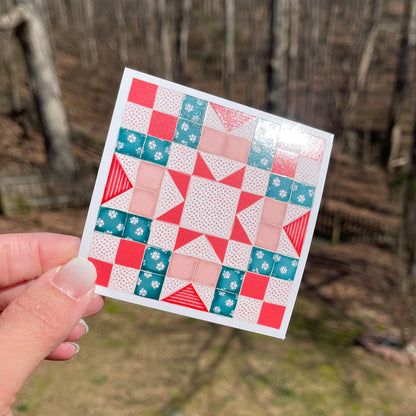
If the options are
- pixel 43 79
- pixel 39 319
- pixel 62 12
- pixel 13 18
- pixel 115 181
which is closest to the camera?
pixel 39 319

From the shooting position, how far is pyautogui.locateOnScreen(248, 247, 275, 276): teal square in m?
1.62

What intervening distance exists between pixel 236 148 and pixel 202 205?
12.2 inches

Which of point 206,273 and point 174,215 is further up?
point 174,215

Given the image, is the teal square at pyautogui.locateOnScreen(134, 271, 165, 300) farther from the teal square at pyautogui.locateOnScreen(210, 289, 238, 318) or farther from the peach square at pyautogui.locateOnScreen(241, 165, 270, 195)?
the peach square at pyautogui.locateOnScreen(241, 165, 270, 195)

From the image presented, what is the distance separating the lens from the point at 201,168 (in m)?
1.53

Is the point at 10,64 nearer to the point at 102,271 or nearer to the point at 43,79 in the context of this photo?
the point at 43,79

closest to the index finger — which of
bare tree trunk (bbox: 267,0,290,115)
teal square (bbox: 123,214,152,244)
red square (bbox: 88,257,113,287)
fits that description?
red square (bbox: 88,257,113,287)

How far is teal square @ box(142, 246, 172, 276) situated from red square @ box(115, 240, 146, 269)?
26 mm

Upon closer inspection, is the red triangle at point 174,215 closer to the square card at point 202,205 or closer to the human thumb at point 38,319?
the square card at point 202,205

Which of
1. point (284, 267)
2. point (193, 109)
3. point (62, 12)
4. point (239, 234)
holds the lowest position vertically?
point (284, 267)

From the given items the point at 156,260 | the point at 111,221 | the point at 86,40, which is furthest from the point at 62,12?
the point at 156,260

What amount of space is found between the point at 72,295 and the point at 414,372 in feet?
13.7

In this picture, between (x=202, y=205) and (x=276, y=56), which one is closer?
(x=202, y=205)

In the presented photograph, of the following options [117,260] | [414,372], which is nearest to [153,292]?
[117,260]
